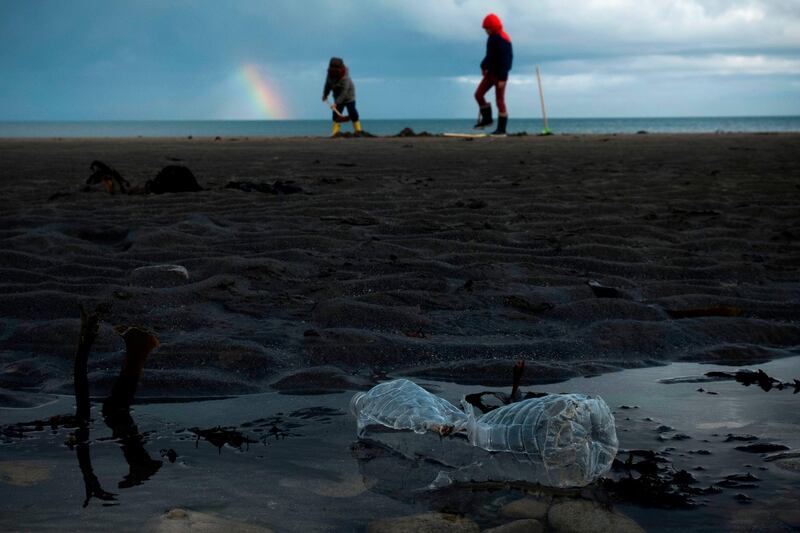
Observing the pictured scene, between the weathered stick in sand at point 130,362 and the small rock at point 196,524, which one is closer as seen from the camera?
the small rock at point 196,524

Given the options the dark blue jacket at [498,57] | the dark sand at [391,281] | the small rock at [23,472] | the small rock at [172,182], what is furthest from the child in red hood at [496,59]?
the small rock at [23,472]

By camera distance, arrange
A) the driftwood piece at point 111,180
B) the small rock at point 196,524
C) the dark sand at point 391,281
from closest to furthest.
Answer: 1. the small rock at point 196,524
2. the dark sand at point 391,281
3. the driftwood piece at point 111,180

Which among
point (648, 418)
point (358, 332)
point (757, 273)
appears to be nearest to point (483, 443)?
point (648, 418)

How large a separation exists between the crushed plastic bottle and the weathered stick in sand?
0.56 meters

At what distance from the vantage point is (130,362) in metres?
2.20

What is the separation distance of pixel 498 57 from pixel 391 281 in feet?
40.6

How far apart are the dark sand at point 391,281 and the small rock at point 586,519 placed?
40.9 inches

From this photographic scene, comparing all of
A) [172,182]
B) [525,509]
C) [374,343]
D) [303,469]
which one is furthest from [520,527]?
[172,182]

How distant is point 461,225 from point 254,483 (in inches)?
142

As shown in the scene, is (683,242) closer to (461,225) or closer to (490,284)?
(461,225)

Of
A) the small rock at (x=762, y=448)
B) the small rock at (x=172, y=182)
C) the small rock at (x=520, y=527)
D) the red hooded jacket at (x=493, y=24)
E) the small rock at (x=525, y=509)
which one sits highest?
the red hooded jacket at (x=493, y=24)

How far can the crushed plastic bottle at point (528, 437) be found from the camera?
1.86 m

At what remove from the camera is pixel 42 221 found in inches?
207

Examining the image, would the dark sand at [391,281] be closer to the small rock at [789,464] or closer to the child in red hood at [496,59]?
the small rock at [789,464]
